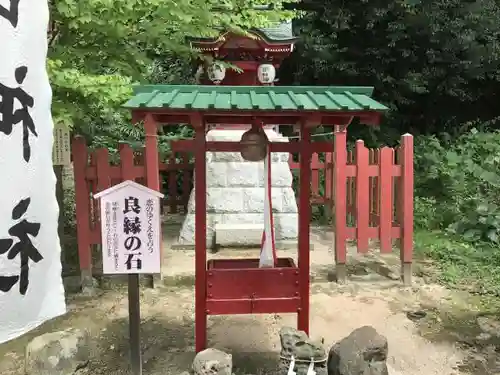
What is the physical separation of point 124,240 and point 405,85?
10.4m

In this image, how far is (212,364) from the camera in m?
3.61

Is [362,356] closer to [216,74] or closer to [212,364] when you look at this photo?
[212,364]

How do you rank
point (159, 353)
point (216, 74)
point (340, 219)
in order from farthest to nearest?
point (216, 74), point (340, 219), point (159, 353)

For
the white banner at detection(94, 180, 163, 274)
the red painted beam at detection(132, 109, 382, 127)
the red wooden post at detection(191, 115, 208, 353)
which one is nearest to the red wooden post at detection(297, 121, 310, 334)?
the red painted beam at detection(132, 109, 382, 127)

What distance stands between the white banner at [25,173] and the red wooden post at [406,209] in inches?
182

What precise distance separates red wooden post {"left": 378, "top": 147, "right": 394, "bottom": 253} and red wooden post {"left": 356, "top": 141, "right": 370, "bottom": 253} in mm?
175

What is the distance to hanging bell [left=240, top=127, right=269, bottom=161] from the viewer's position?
4.21 m

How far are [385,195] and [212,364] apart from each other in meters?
3.61

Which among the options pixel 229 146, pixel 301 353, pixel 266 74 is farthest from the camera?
pixel 266 74

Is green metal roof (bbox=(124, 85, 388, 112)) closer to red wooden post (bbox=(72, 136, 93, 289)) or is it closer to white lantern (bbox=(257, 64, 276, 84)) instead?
red wooden post (bbox=(72, 136, 93, 289))

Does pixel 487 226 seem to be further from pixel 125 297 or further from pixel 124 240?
pixel 124 240

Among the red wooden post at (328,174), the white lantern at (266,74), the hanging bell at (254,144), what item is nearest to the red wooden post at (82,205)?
the hanging bell at (254,144)

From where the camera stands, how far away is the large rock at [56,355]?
13.3ft

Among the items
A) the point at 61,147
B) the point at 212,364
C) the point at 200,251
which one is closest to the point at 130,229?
the point at 200,251
